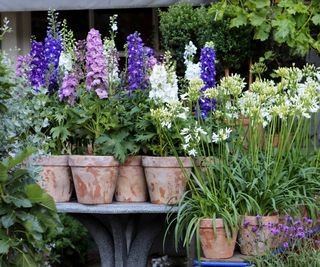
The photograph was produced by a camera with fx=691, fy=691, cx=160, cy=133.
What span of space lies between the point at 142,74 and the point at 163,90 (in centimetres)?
27

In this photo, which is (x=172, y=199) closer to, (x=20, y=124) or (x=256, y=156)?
(x=256, y=156)

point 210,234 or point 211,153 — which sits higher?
point 211,153

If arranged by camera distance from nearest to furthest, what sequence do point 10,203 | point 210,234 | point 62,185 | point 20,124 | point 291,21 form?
1. point 10,203
2. point 20,124
3. point 210,234
4. point 62,185
5. point 291,21

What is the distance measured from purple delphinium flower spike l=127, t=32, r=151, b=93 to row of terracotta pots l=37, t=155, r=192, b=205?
0.42 metres

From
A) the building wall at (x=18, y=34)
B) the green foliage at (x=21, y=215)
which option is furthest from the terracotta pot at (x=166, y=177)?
the building wall at (x=18, y=34)

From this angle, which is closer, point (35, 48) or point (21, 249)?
point (21, 249)

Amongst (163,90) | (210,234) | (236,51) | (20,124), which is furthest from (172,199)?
(236,51)

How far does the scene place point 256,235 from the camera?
3.55 m

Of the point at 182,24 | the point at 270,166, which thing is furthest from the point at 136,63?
the point at 182,24

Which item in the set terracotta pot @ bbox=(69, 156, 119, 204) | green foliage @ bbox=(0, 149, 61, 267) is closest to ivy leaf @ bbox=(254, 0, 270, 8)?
terracotta pot @ bbox=(69, 156, 119, 204)

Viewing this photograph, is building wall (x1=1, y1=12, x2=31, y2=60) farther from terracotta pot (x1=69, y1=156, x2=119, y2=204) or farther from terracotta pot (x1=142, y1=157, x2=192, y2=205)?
terracotta pot (x1=142, y1=157, x2=192, y2=205)

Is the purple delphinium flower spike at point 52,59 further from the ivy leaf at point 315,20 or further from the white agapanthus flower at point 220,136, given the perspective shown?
the ivy leaf at point 315,20

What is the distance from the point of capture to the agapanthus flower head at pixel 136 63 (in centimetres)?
387

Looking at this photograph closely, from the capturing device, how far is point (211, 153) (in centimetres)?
393
